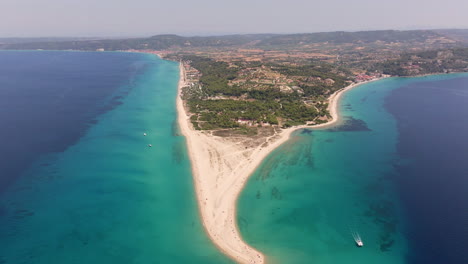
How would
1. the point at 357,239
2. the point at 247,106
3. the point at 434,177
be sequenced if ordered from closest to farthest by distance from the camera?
the point at 357,239
the point at 434,177
the point at 247,106

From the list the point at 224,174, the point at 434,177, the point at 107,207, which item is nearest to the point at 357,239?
the point at 224,174

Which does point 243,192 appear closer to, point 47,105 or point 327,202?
point 327,202

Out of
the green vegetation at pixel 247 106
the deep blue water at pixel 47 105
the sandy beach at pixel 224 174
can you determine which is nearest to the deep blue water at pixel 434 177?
the sandy beach at pixel 224 174

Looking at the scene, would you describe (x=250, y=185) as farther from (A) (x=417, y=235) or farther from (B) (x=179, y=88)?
(B) (x=179, y=88)

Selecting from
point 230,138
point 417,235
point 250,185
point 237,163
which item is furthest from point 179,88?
point 417,235

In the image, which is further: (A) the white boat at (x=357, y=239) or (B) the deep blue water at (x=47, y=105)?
(B) the deep blue water at (x=47, y=105)

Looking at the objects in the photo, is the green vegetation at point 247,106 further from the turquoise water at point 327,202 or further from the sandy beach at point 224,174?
the turquoise water at point 327,202

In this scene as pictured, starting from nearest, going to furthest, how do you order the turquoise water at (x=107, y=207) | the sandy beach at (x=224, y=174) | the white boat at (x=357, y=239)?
1. the turquoise water at (x=107, y=207)
2. the white boat at (x=357, y=239)
3. the sandy beach at (x=224, y=174)
